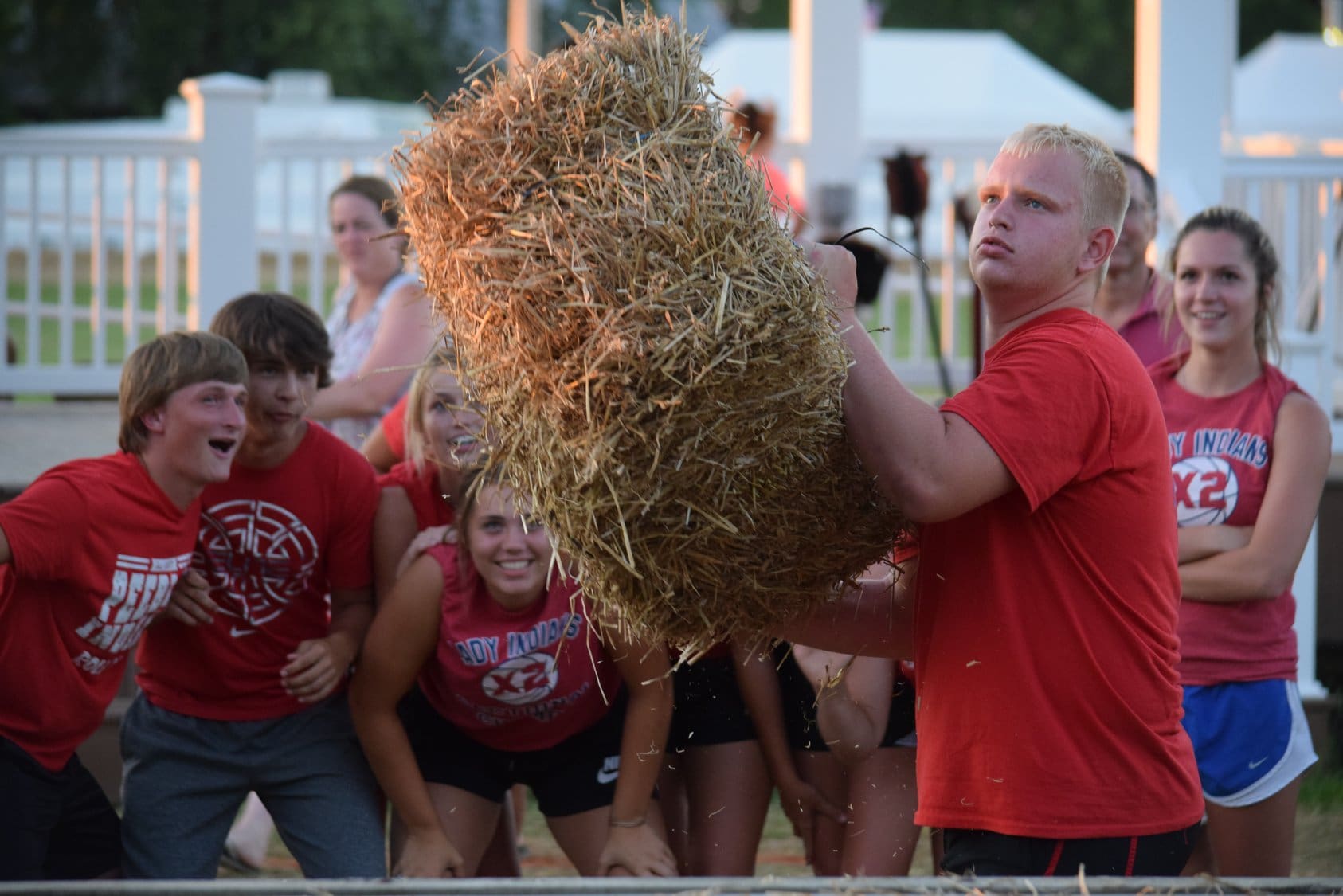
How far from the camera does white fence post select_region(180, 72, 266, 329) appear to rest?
7004 mm

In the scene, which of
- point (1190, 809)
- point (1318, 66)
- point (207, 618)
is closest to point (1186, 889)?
point (1190, 809)

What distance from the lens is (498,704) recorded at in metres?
3.47

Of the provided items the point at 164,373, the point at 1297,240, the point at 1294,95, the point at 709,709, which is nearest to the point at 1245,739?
the point at 709,709

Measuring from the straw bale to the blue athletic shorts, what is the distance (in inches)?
65.9

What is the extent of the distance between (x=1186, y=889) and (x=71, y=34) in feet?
94.4

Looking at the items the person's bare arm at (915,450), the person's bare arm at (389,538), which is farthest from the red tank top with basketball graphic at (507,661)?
the person's bare arm at (915,450)

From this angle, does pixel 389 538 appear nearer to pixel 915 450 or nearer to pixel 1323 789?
pixel 915 450

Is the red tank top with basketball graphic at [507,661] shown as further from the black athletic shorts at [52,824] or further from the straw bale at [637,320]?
the straw bale at [637,320]

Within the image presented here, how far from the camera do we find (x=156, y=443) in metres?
3.31

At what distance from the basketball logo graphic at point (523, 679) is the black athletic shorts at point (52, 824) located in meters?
0.94

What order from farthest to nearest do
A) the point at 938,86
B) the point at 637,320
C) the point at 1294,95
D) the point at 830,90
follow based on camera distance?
the point at 938,86 → the point at 1294,95 → the point at 830,90 → the point at 637,320

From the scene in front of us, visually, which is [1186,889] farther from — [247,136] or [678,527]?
[247,136]

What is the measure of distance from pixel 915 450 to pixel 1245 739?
6.02ft

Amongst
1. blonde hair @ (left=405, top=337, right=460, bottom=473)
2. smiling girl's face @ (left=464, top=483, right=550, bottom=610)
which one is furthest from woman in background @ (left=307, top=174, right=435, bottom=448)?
smiling girl's face @ (left=464, top=483, right=550, bottom=610)
